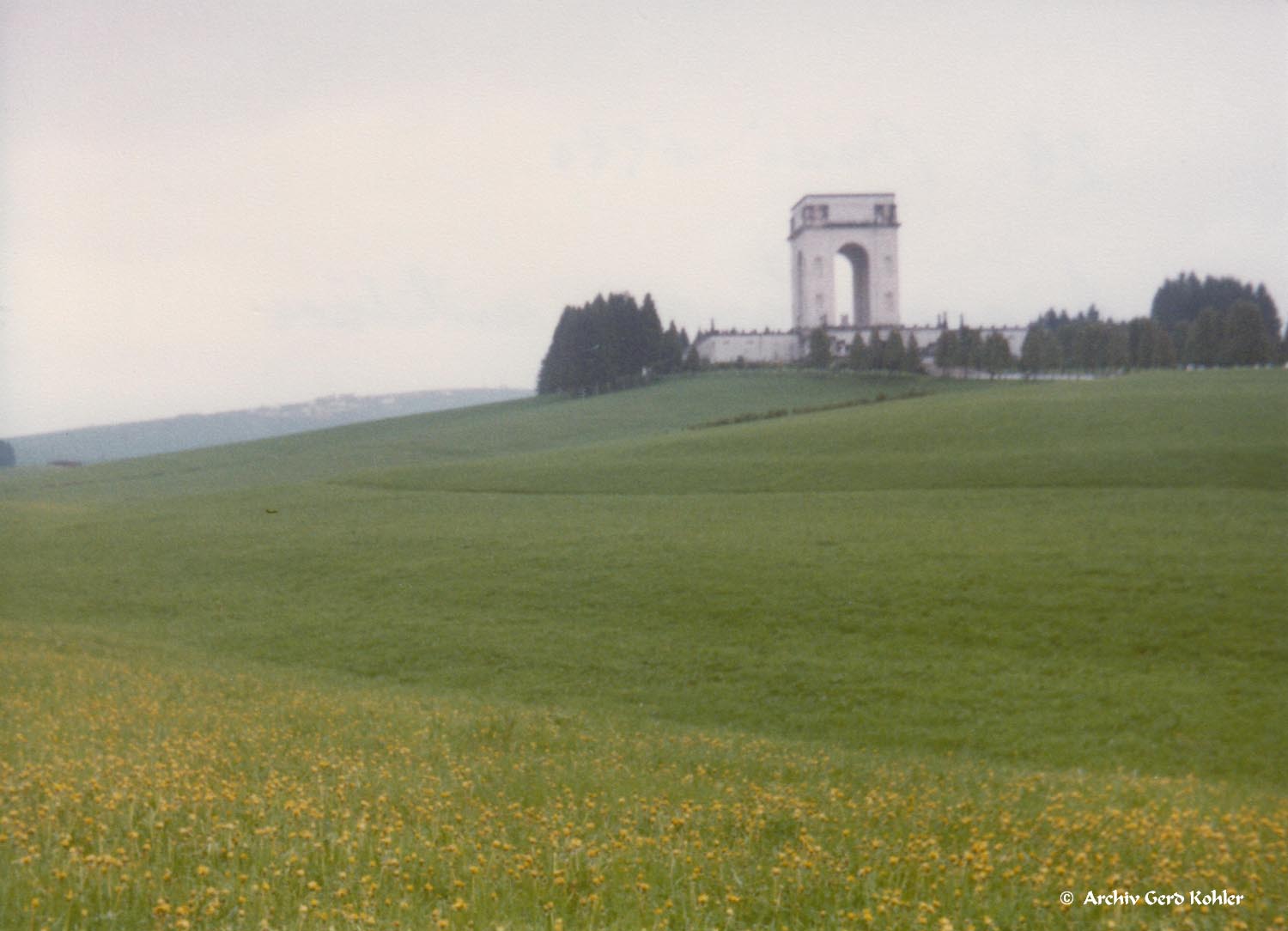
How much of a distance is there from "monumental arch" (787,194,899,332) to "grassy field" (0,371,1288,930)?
73318 millimetres

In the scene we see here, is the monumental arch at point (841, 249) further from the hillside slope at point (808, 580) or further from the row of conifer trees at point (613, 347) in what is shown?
the hillside slope at point (808, 580)

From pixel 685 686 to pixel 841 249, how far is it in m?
121

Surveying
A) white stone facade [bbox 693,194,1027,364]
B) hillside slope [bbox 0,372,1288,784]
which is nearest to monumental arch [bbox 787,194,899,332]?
white stone facade [bbox 693,194,1027,364]

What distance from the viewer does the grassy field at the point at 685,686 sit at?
610cm

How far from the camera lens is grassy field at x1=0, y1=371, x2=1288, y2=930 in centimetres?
610

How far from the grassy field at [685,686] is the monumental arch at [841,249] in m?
73.3

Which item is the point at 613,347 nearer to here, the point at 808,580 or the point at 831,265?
the point at 831,265

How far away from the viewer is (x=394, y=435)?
10300 cm

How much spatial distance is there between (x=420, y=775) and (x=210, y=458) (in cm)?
9344

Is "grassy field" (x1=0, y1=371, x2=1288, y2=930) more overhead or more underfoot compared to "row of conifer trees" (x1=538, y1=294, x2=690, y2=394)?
more underfoot

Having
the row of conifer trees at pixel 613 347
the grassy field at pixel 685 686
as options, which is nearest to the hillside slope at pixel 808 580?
the grassy field at pixel 685 686

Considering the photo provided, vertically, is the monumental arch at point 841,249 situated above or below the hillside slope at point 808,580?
above

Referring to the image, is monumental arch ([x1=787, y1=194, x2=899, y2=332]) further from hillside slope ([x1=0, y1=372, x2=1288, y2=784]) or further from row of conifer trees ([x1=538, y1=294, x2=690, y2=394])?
hillside slope ([x1=0, y1=372, x2=1288, y2=784])

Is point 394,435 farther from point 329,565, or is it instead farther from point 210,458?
point 329,565
